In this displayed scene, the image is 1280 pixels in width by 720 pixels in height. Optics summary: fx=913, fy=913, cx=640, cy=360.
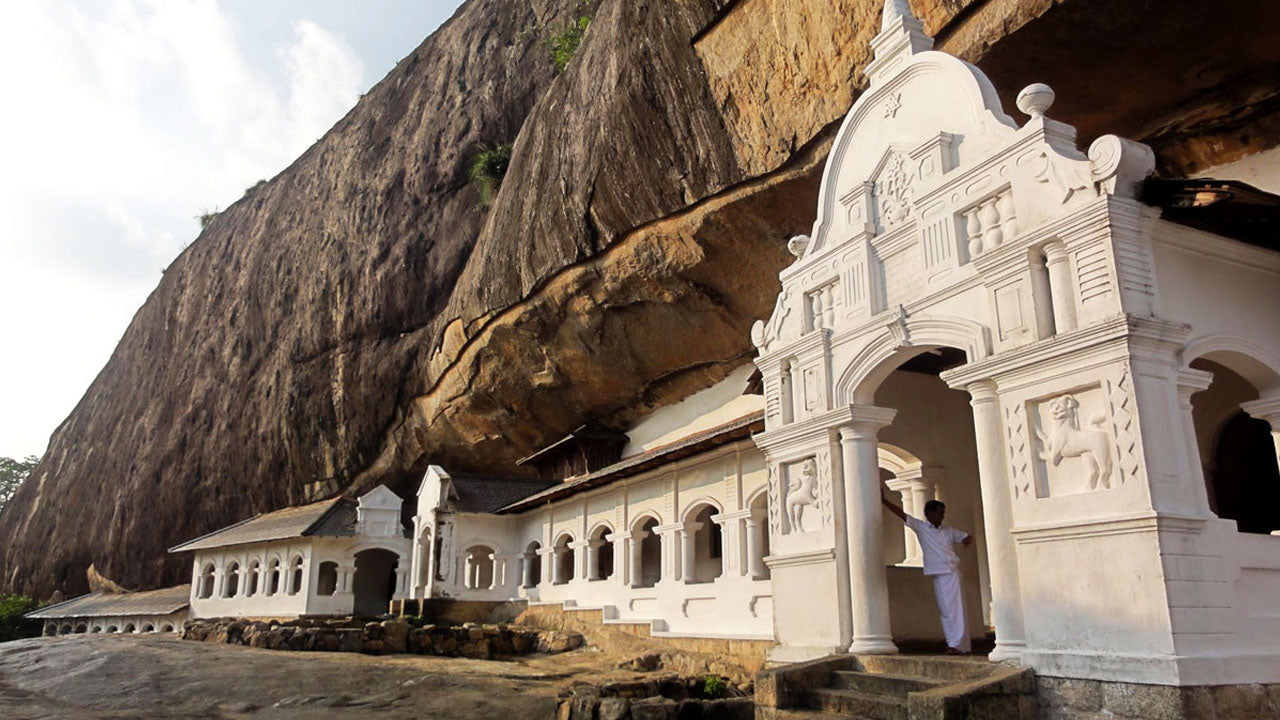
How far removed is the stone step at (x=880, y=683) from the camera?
23.5 feet

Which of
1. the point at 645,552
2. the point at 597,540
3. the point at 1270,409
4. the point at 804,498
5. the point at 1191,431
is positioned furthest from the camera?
the point at 645,552

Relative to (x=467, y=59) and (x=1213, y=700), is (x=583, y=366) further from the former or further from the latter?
(x=1213, y=700)

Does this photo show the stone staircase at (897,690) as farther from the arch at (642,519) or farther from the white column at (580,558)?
the white column at (580,558)

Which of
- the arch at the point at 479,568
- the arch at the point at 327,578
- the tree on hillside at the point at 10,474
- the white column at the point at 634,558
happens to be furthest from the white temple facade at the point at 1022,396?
the tree on hillside at the point at 10,474

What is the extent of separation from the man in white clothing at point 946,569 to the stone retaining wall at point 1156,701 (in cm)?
174

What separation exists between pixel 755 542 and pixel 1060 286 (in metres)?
8.96

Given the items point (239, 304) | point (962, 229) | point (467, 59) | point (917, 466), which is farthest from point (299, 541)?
point (962, 229)

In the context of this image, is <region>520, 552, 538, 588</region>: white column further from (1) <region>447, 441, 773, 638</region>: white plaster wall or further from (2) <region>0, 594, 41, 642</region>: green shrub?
(2) <region>0, 594, 41, 642</region>: green shrub

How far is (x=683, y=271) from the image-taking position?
1839cm

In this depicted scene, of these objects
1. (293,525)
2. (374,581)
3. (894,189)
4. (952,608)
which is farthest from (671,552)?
(374,581)

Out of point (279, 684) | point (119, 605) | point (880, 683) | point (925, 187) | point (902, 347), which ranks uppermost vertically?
point (925, 187)

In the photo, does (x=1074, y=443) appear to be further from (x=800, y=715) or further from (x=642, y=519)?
(x=642, y=519)

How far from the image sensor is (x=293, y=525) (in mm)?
30016

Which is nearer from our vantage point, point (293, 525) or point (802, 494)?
point (802, 494)
